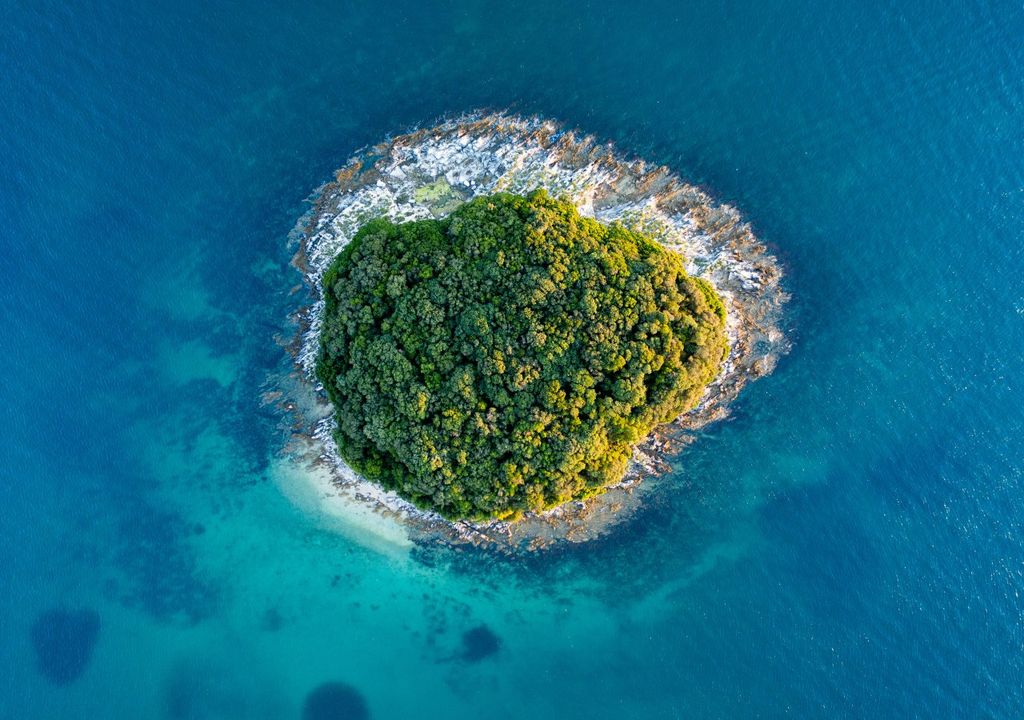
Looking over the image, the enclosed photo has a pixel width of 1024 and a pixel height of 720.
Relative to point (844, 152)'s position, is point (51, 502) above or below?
below

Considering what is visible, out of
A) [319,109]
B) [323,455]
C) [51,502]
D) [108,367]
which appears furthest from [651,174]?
[51,502]

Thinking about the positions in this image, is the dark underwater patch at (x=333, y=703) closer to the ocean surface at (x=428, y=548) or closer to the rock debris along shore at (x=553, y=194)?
the ocean surface at (x=428, y=548)


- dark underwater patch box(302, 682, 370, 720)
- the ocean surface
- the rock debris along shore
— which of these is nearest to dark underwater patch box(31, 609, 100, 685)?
the ocean surface

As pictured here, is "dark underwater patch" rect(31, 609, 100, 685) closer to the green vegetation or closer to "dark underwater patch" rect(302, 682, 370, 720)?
"dark underwater patch" rect(302, 682, 370, 720)

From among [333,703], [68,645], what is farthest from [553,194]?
[68,645]

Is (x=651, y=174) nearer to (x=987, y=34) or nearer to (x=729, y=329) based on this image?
(x=729, y=329)
